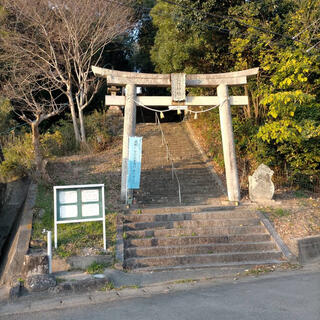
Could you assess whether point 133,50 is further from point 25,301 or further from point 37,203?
point 25,301

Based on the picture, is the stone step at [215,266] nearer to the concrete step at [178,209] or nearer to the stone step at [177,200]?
the concrete step at [178,209]

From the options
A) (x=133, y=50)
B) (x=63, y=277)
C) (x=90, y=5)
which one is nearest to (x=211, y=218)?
(x=63, y=277)

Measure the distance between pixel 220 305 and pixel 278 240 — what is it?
153 inches

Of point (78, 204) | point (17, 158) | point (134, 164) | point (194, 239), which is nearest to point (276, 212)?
point (194, 239)

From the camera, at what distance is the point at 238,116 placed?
1550 centimetres

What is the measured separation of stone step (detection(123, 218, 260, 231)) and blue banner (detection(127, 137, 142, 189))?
1666mm

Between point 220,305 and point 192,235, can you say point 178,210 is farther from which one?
point 220,305

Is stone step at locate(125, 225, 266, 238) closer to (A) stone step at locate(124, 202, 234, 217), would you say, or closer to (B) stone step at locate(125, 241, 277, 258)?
(B) stone step at locate(125, 241, 277, 258)

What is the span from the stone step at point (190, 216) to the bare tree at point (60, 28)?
28.4ft

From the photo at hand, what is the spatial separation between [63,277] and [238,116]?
442 inches

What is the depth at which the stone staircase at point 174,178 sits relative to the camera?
38.5 feet

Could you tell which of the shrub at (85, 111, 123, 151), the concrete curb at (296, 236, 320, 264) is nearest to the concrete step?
the concrete curb at (296, 236, 320, 264)

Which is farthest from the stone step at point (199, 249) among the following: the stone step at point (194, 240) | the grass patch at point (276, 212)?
the grass patch at point (276, 212)

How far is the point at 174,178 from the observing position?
13.3 metres
